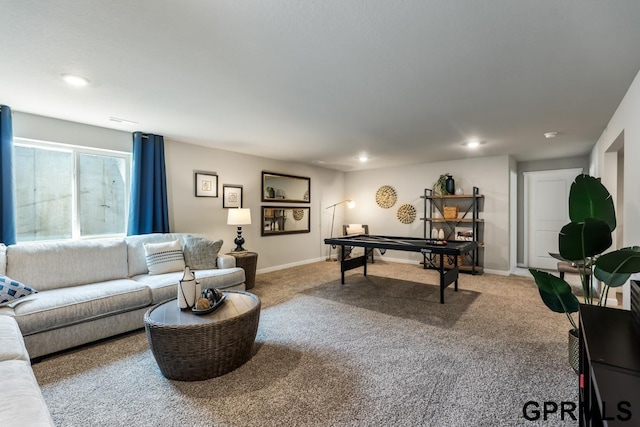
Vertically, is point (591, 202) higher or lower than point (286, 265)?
higher

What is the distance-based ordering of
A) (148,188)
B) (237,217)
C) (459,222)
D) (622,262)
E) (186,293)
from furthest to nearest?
(459,222)
(237,217)
(148,188)
(186,293)
(622,262)

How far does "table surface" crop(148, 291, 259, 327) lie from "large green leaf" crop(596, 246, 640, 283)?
2.32 m

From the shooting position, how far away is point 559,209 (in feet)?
18.4

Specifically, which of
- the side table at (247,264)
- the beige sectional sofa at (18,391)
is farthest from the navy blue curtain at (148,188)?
the beige sectional sofa at (18,391)

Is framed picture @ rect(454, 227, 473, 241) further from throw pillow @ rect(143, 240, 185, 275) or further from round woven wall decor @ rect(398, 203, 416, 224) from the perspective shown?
throw pillow @ rect(143, 240, 185, 275)

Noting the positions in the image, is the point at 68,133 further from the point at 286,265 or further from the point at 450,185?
the point at 450,185

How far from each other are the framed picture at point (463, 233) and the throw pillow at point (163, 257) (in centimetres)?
494

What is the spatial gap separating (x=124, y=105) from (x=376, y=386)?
11.1 feet

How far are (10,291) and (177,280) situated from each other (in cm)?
128

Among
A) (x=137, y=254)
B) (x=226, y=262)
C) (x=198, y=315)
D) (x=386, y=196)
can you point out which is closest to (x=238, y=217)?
(x=226, y=262)

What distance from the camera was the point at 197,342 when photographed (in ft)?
6.57

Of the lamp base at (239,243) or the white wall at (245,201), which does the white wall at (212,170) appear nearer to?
the white wall at (245,201)

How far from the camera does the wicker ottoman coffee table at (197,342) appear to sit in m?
2.00

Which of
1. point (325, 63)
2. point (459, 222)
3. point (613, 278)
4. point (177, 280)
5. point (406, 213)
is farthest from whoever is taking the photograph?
point (406, 213)
